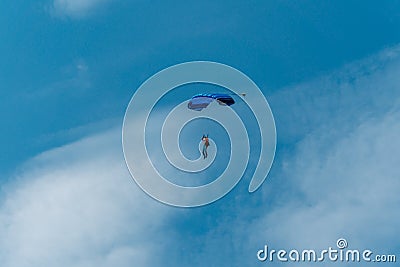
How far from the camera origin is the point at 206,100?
4034cm

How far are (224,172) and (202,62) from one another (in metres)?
6.94

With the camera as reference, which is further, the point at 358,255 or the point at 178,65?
the point at 178,65

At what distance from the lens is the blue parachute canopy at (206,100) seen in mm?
40344

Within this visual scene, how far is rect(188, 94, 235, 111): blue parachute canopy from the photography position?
4034 cm

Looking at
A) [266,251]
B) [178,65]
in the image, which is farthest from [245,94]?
[266,251]

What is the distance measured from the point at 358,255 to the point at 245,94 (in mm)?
11638

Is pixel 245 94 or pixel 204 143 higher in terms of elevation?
pixel 245 94

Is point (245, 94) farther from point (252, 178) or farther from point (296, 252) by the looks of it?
point (296, 252)

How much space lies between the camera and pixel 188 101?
40656mm

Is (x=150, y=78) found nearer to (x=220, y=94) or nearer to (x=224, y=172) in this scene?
(x=220, y=94)

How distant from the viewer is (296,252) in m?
38.3

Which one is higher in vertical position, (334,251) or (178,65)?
(178,65)

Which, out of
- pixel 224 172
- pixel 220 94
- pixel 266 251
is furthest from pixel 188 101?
pixel 266 251

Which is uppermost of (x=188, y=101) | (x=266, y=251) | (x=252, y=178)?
(x=188, y=101)
